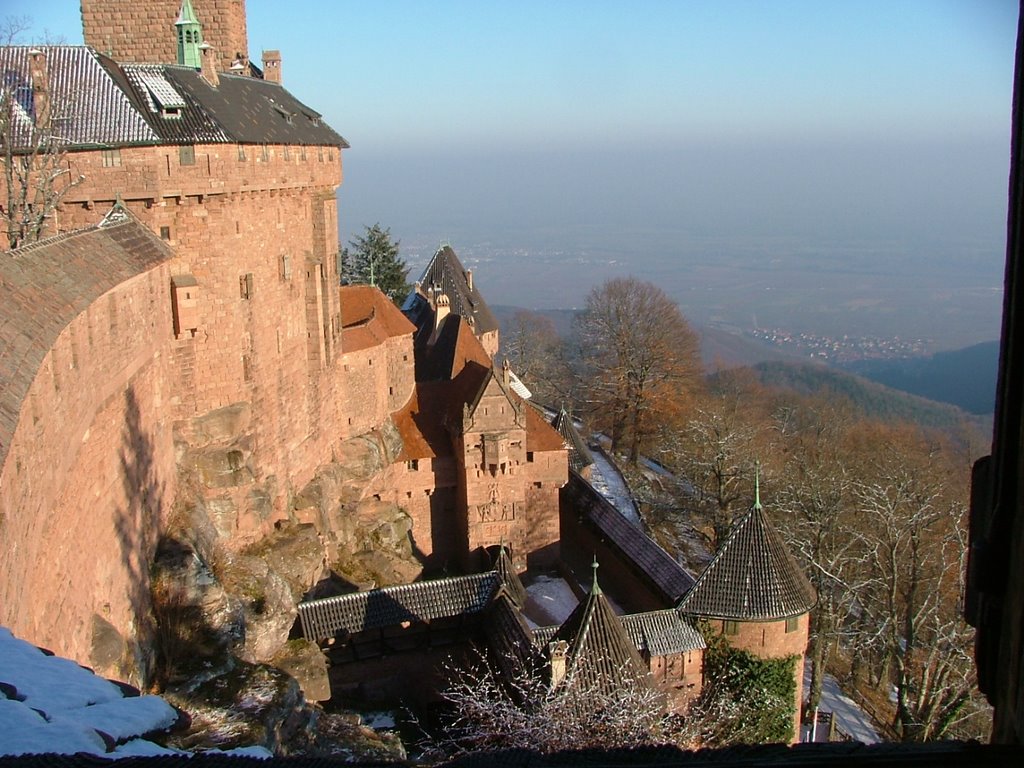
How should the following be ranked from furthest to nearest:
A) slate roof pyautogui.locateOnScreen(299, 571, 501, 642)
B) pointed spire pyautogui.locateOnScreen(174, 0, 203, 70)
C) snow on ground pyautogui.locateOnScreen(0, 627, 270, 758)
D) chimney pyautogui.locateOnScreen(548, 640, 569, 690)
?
slate roof pyautogui.locateOnScreen(299, 571, 501, 642), pointed spire pyautogui.locateOnScreen(174, 0, 203, 70), chimney pyautogui.locateOnScreen(548, 640, 569, 690), snow on ground pyautogui.locateOnScreen(0, 627, 270, 758)

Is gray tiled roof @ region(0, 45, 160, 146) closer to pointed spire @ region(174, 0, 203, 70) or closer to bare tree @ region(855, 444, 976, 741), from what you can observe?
pointed spire @ region(174, 0, 203, 70)

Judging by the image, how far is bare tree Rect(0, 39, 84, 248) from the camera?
1447 centimetres

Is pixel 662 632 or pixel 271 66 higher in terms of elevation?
pixel 271 66

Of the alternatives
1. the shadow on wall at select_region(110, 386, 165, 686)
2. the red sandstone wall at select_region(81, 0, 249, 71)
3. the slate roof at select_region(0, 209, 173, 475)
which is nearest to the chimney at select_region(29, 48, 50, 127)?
the slate roof at select_region(0, 209, 173, 475)

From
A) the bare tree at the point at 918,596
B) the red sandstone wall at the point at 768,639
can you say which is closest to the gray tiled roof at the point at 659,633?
the red sandstone wall at the point at 768,639

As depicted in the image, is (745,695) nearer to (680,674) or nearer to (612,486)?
(680,674)

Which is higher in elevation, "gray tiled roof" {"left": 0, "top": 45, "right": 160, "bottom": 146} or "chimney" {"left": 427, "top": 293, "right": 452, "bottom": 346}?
"gray tiled roof" {"left": 0, "top": 45, "right": 160, "bottom": 146}

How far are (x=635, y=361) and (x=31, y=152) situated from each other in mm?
34410

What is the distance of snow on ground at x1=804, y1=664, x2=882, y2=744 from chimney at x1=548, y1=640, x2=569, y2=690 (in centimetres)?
1190

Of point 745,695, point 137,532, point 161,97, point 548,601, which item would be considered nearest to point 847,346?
point 548,601

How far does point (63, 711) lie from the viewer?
13.6 feet

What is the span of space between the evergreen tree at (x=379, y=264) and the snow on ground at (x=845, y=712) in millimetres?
27329

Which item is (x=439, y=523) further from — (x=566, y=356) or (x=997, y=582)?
(x=566, y=356)

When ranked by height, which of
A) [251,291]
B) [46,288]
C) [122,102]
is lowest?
[251,291]
